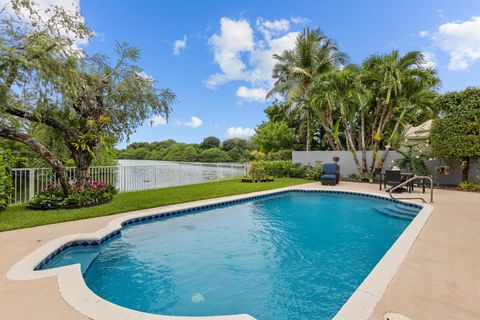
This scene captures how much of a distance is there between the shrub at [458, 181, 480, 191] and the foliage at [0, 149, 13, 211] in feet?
51.7

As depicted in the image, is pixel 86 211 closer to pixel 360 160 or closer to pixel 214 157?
pixel 360 160

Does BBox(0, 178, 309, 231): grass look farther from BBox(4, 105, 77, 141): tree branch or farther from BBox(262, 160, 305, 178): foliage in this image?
BBox(262, 160, 305, 178): foliage

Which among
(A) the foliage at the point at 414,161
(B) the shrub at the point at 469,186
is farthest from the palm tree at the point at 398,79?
(B) the shrub at the point at 469,186

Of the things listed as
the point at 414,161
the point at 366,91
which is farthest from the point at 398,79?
the point at 414,161

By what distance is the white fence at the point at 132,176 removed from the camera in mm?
7480

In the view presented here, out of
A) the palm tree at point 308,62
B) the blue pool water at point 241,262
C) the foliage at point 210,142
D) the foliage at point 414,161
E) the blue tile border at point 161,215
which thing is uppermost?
the palm tree at point 308,62

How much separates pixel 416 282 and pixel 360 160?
12.1 meters

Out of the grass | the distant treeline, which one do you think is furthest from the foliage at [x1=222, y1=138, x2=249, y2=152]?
the grass

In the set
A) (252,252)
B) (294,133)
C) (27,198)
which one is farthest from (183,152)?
(252,252)

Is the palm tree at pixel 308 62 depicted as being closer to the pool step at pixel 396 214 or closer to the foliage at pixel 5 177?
the pool step at pixel 396 214

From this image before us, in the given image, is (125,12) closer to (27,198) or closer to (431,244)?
(27,198)

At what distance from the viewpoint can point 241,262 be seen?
4410 millimetres

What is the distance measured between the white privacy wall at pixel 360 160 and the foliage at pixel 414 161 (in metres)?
0.56

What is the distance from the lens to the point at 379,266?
3.49 metres
